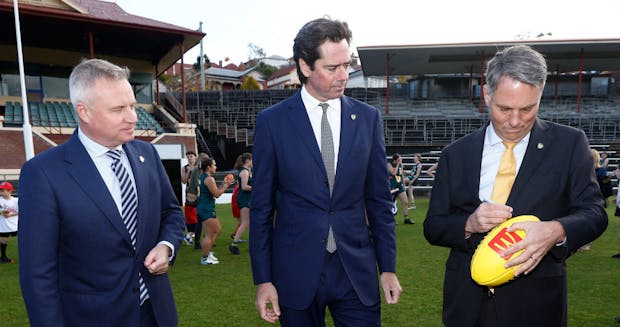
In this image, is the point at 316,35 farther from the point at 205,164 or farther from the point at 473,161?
the point at 205,164

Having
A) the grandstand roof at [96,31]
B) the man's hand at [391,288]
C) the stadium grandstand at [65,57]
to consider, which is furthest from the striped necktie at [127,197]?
the grandstand roof at [96,31]

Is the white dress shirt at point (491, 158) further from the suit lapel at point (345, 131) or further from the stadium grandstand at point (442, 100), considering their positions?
the stadium grandstand at point (442, 100)

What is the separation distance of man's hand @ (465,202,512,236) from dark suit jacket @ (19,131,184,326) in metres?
1.69

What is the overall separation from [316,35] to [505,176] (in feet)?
3.87

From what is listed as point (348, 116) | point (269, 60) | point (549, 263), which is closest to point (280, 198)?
point (348, 116)

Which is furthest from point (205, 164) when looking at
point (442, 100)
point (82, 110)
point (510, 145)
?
point (442, 100)

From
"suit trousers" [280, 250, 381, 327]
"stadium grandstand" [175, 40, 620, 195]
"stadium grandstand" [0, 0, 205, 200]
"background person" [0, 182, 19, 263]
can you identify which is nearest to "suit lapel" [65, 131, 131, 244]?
"suit trousers" [280, 250, 381, 327]

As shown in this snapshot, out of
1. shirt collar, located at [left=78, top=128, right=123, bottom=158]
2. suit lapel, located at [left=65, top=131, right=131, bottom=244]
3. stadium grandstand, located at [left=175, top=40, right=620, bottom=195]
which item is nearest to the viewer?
suit lapel, located at [left=65, top=131, right=131, bottom=244]

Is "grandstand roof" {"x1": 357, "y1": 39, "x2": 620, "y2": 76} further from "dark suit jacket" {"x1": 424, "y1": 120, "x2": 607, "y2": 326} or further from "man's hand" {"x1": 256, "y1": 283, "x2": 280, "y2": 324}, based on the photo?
"man's hand" {"x1": 256, "y1": 283, "x2": 280, "y2": 324}

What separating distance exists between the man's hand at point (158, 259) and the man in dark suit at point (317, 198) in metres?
0.47

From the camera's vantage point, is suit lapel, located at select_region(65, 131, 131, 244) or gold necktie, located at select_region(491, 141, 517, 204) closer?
gold necktie, located at select_region(491, 141, 517, 204)

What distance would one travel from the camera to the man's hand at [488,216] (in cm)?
169

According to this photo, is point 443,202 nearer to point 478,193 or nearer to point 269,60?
point 478,193

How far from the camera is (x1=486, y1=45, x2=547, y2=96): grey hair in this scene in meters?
1.75
